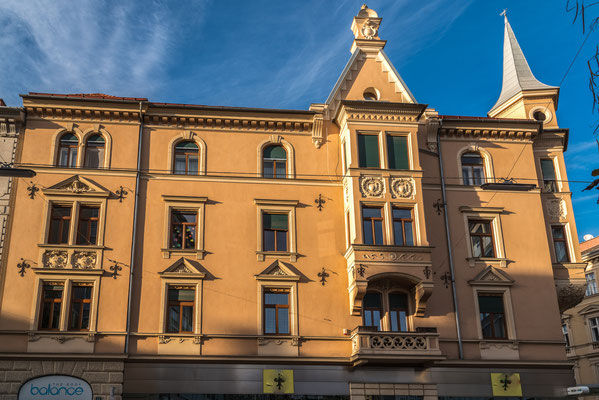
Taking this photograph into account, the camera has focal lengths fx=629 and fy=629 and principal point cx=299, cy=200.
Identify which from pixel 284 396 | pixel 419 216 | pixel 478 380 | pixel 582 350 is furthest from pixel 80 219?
pixel 582 350

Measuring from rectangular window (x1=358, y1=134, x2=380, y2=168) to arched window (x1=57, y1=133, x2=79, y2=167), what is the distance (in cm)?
1244

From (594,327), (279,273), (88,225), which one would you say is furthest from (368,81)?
(594,327)

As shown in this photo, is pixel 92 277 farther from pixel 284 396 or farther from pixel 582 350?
pixel 582 350

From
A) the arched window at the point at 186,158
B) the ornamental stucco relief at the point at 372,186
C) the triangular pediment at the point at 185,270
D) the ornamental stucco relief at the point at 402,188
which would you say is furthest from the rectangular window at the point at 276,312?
the arched window at the point at 186,158

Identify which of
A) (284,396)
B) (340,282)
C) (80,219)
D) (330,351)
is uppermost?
(80,219)

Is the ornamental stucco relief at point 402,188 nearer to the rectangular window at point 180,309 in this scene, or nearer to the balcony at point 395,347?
the balcony at point 395,347

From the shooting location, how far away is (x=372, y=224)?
27.0 m

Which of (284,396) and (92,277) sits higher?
(92,277)

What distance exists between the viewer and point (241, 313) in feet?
84.7

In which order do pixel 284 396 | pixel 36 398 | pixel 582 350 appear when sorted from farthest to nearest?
pixel 582 350 < pixel 284 396 < pixel 36 398

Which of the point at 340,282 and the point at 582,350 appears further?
the point at 582,350

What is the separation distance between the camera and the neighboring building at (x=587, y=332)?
47062mm

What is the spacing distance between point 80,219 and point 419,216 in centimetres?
1438

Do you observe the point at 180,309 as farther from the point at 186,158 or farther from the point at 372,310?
the point at 372,310
